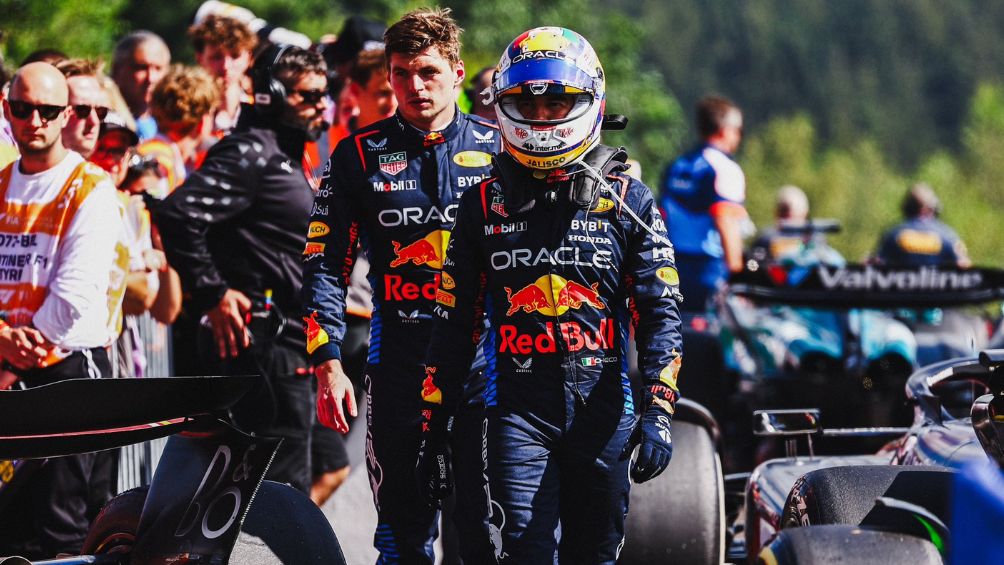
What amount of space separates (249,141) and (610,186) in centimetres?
213

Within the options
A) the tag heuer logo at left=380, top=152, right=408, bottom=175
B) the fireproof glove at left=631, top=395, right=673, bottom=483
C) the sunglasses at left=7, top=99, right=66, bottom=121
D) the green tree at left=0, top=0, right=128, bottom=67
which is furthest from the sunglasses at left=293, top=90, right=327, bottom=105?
the green tree at left=0, top=0, right=128, bottom=67

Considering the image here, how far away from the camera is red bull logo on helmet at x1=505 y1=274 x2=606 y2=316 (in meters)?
4.20

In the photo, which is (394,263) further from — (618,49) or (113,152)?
(618,49)

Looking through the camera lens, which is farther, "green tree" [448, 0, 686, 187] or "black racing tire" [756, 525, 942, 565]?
"green tree" [448, 0, 686, 187]

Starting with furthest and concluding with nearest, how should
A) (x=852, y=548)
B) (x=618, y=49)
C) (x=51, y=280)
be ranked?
(x=618, y=49) → (x=51, y=280) → (x=852, y=548)

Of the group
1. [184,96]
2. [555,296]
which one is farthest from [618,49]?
[555,296]

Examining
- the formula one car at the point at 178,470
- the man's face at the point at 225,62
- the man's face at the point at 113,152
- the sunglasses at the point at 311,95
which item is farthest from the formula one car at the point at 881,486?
the man's face at the point at 225,62

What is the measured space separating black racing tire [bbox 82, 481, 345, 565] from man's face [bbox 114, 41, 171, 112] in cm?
416

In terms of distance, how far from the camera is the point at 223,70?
25.9 feet

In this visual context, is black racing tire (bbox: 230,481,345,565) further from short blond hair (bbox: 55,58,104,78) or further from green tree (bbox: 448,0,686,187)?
green tree (bbox: 448,0,686,187)

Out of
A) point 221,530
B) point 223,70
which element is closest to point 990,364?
point 221,530

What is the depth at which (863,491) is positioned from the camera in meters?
4.00

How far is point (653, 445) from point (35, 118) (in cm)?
282

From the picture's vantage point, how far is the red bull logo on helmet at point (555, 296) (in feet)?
13.8
